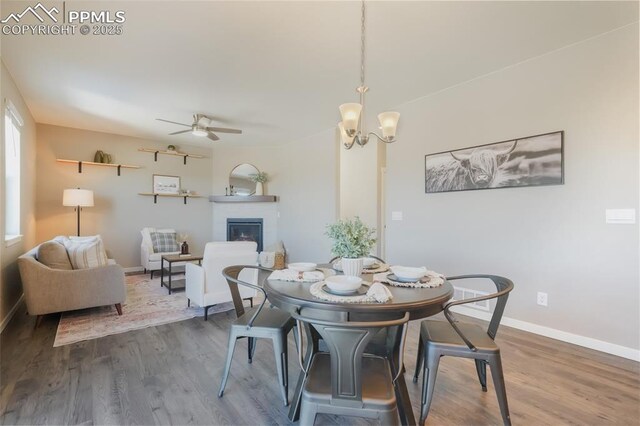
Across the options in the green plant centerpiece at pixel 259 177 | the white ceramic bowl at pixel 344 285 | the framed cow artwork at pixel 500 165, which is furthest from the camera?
the green plant centerpiece at pixel 259 177

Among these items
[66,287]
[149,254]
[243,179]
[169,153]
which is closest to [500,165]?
[66,287]

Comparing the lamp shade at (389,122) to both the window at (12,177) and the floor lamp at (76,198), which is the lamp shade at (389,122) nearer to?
the window at (12,177)

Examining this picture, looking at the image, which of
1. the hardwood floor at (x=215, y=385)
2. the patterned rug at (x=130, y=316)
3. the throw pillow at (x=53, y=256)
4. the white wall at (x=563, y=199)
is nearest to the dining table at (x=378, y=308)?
the hardwood floor at (x=215, y=385)

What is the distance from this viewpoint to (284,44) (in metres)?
2.60

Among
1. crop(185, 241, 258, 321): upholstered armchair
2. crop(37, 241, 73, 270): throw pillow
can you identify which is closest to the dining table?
crop(185, 241, 258, 321): upholstered armchair

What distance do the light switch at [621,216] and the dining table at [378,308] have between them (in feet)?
5.93

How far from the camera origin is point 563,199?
2.70 meters

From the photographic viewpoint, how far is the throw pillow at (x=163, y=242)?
5402mm

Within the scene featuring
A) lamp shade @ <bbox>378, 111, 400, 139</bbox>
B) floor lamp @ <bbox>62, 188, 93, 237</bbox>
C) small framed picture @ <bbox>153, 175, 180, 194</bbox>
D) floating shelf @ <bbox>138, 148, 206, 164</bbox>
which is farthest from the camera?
small framed picture @ <bbox>153, 175, 180, 194</bbox>

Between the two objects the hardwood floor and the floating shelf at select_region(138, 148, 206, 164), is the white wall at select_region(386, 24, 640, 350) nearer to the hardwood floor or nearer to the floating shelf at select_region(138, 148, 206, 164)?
the hardwood floor

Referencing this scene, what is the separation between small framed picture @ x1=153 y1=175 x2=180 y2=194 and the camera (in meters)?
6.05

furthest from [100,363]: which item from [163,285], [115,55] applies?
[115,55]

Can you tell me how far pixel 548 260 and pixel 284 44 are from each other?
305cm

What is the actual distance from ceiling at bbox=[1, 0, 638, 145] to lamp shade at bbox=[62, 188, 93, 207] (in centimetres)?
123
